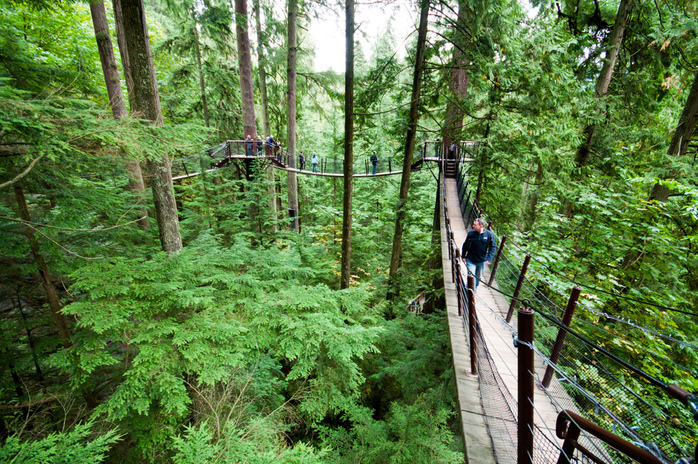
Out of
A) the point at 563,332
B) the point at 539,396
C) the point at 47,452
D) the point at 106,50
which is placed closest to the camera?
the point at 47,452

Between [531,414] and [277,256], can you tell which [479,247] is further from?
[277,256]

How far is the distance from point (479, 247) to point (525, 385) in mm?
3649

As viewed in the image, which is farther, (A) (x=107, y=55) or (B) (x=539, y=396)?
(A) (x=107, y=55)

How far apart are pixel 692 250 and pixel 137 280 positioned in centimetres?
1029

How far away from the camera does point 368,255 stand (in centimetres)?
1100

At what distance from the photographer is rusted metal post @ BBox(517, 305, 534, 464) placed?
1657mm

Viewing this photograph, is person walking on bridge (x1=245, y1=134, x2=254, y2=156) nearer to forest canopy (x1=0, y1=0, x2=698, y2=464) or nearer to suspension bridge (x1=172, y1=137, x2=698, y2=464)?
forest canopy (x1=0, y1=0, x2=698, y2=464)

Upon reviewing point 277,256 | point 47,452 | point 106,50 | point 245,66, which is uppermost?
point 245,66

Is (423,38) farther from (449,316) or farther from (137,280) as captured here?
(137,280)

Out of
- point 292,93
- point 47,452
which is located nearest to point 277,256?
point 47,452

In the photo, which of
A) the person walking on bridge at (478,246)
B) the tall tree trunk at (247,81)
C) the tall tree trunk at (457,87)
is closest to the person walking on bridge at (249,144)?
the tall tree trunk at (247,81)

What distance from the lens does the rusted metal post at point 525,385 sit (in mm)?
1657

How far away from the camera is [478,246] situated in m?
5.05

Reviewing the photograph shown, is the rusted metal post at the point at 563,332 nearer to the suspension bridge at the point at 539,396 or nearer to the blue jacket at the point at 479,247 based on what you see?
the suspension bridge at the point at 539,396
